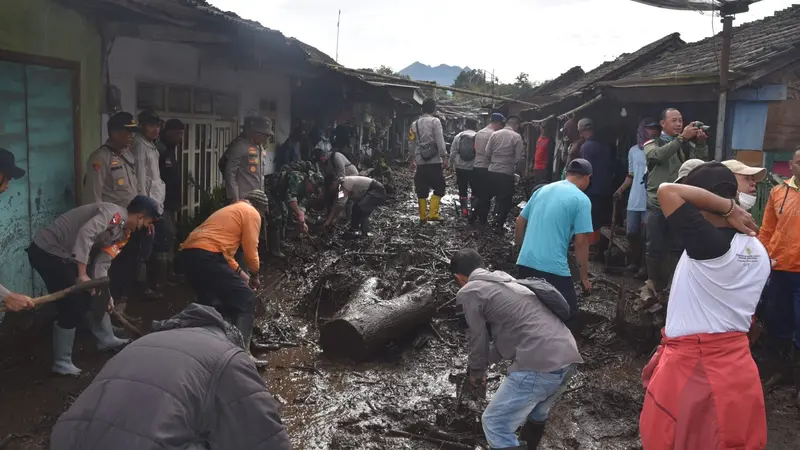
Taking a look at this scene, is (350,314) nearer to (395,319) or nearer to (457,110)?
(395,319)

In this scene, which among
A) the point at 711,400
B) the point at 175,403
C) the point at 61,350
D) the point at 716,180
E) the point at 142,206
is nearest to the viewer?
the point at 175,403

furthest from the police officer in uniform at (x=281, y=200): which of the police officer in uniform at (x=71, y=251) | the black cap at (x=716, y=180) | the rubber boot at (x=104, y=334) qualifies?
the black cap at (x=716, y=180)

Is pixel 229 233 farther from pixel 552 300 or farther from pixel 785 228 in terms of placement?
pixel 785 228

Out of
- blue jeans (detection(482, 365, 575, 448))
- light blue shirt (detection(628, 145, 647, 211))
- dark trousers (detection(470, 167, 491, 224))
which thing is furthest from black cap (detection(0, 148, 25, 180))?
dark trousers (detection(470, 167, 491, 224))

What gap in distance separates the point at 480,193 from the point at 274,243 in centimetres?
432

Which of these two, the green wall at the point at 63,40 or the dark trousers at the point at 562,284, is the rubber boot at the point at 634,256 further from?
the green wall at the point at 63,40

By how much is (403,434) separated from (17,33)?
465cm

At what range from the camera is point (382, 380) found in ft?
16.7

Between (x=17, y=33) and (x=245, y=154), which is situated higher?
(x=17, y=33)

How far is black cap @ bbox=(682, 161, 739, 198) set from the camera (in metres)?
2.70

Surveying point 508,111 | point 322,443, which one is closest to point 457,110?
point 508,111

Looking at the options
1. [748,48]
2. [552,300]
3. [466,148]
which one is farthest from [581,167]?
→ [466,148]

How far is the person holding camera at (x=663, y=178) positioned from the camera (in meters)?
6.52

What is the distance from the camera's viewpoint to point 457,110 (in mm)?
33281
